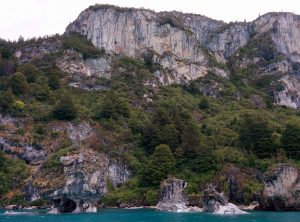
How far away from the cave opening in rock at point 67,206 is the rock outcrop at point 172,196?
14336mm

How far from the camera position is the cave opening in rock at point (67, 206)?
77.4 meters

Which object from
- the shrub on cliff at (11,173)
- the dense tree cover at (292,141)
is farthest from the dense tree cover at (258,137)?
the shrub on cliff at (11,173)

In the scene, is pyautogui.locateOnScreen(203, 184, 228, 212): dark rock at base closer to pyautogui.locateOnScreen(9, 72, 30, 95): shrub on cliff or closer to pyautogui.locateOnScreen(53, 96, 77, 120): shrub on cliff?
pyautogui.locateOnScreen(53, 96, 77, 120): shrub on cliff

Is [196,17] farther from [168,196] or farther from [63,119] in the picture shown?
[168,196]

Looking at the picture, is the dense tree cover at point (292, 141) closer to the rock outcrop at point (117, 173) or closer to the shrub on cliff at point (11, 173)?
the rock outcrop at point (117, 173)

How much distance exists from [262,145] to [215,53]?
88.2m

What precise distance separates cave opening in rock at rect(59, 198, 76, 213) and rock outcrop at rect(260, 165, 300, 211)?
3087cm

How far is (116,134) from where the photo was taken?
10662cm

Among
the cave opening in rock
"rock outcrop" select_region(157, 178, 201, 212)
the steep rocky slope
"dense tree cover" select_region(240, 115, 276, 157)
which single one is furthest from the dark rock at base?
"dense tree cover" select_region(240, 115, 276, 157)

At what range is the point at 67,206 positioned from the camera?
7844cm

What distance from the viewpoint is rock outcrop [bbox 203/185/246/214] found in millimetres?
72500

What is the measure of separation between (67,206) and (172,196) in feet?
56.4

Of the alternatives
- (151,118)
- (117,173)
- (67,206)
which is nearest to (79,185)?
(67,206)

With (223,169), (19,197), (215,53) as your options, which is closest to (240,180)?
(223,169)
